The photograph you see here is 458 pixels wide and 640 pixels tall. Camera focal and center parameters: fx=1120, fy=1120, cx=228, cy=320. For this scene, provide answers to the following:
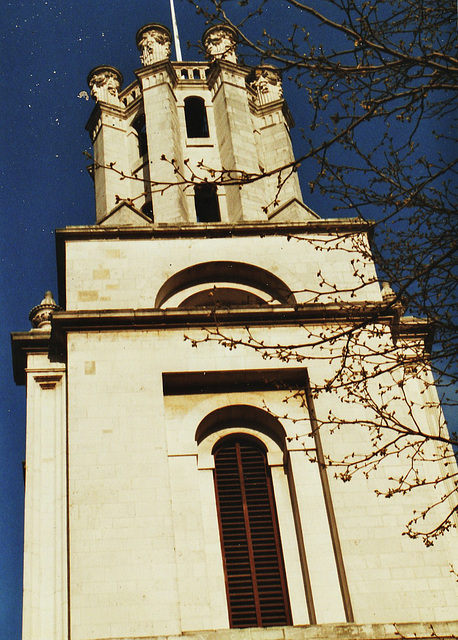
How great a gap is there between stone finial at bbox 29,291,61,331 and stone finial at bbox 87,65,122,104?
8744 mm

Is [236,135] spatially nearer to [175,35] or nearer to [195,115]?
[195,115]

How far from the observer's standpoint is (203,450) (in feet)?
76.0

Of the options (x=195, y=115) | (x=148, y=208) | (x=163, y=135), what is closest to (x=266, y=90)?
(x=195, y=115)

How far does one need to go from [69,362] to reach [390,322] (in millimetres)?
7044

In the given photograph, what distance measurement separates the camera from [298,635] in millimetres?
18500

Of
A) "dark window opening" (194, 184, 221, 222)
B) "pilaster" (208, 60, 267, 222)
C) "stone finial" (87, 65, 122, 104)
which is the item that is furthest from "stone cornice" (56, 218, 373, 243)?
"stone finial" (87, 65, 122, 104)

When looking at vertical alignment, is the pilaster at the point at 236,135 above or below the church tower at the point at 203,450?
above

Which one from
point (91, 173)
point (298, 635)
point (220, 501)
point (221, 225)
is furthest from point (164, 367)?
point (91, 173)

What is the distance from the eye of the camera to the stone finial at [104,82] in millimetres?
34312

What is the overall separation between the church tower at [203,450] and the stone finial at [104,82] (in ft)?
21.6

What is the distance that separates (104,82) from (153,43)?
1938 mm

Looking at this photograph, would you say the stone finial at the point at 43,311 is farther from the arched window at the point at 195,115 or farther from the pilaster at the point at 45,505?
the arched window at the point at 195,115

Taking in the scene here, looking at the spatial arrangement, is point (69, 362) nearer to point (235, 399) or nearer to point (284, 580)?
point (235, 399)

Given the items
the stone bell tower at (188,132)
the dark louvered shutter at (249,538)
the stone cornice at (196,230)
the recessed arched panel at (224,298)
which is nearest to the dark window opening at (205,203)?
the stone bell tower at (188,132)
